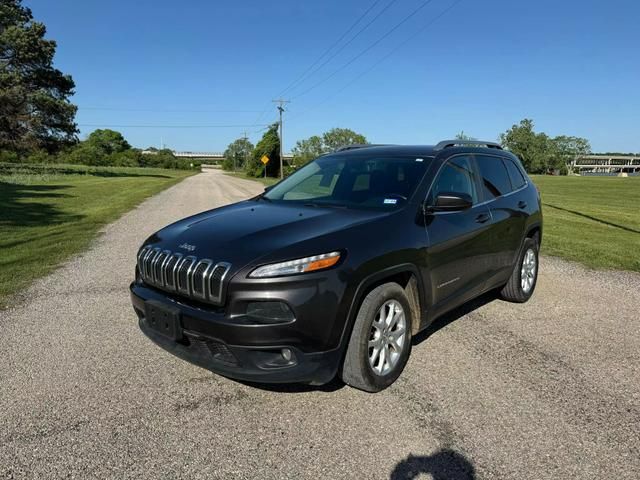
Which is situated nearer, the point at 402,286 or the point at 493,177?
the point at 402,286

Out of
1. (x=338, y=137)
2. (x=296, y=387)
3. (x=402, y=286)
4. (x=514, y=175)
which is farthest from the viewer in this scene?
(x=338, y=137)

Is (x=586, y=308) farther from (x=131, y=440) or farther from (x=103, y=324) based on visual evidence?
(x=103, y=324)

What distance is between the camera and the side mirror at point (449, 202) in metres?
3.64

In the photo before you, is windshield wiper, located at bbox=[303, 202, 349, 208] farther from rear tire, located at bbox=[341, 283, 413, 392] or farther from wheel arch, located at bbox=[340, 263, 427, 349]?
rear tire, located at bbox=[341, 283, 413, 392]

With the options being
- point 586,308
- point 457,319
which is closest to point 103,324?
point 457,319

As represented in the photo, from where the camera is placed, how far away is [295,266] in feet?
9.29

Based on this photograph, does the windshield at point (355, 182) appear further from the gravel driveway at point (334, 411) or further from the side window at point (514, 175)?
the side window at point (514, 175)

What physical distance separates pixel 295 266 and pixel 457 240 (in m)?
1.79

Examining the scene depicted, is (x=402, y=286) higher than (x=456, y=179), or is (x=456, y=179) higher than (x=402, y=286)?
(x=456, y=179)

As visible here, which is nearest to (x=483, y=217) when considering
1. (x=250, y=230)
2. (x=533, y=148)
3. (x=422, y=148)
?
(x=422, y=148)

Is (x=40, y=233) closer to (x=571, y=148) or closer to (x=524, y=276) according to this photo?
(x=524, y=276)

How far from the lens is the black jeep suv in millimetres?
2799

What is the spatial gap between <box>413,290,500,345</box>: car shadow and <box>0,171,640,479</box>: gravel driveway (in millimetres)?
48

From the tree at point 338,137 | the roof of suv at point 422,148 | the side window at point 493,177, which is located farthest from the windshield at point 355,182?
the tree at point 338,137
